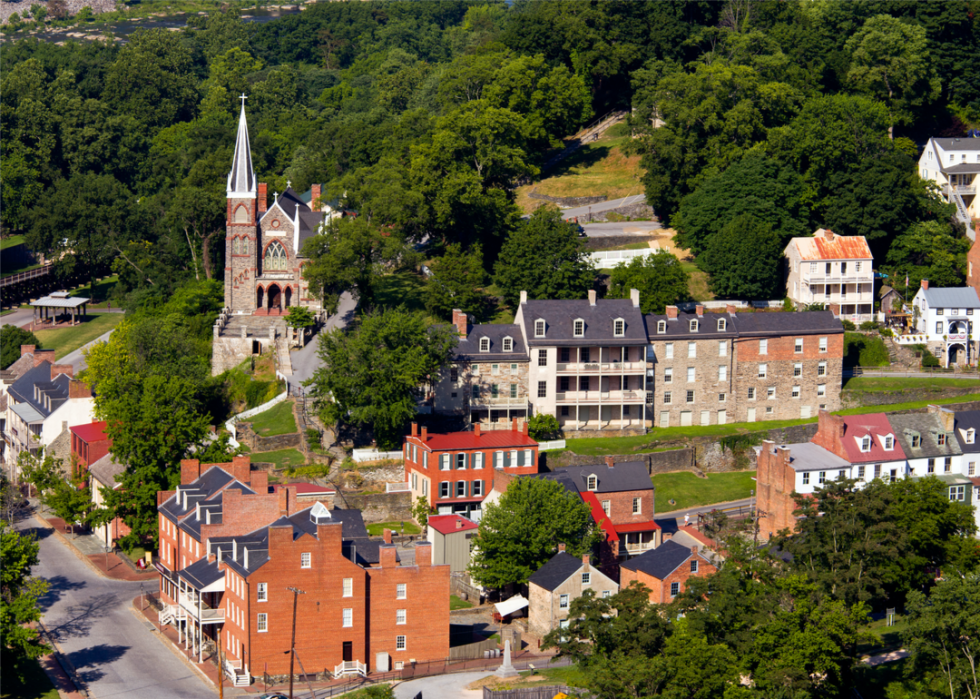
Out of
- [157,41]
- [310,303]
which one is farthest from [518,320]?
[157,41]

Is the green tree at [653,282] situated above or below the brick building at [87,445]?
above

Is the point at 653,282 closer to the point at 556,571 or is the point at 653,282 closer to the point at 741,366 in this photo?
the point at 741,366

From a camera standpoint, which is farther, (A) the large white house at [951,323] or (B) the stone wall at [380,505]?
(A) the large white house at [951,323]

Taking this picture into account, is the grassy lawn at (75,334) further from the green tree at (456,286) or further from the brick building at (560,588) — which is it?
the brick building at (560,588)

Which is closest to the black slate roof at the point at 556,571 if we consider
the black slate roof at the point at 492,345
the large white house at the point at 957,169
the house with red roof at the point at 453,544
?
the house with red roof at the point at 453,544

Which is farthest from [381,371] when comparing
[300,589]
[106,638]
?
[106,638]

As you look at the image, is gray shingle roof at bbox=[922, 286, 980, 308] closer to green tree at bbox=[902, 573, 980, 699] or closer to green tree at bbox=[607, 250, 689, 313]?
green tree at bbox=[607, 250, 689, 313]

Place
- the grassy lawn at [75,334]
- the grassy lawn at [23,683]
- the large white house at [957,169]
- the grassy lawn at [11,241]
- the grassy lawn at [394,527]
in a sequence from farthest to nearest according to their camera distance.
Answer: the grassy lawn at [11,241] → the grassy lawn at [75,334] → the large white house at [957,169] → the grassy lawn at [394,527] → the grassy lawn at [23,683]
